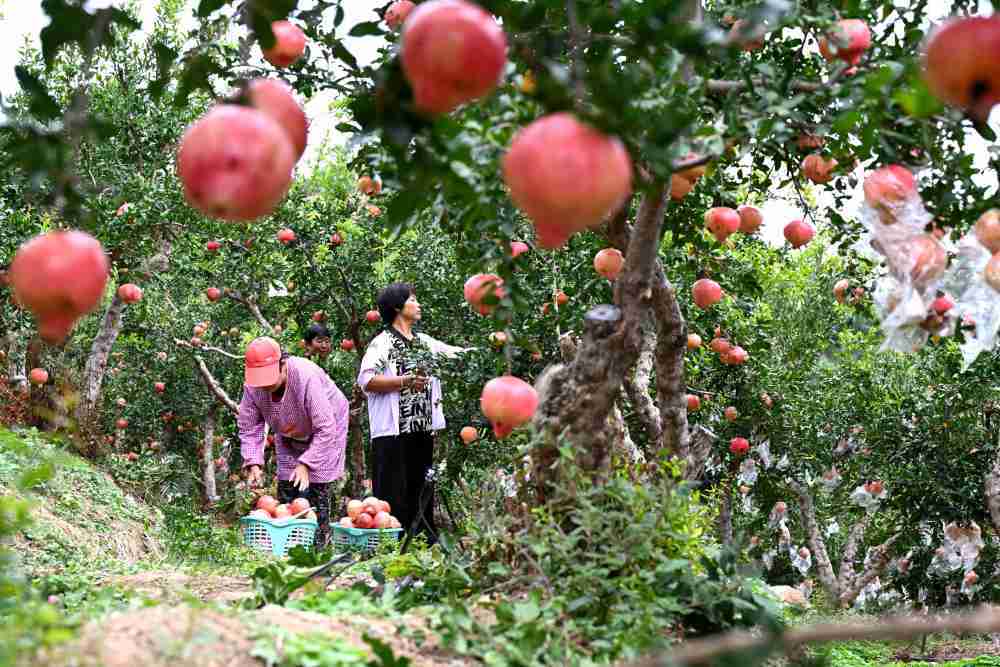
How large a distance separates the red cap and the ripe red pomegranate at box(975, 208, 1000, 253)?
4.47 m

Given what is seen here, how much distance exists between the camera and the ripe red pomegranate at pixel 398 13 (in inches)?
127

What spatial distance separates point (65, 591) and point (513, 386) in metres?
1.85

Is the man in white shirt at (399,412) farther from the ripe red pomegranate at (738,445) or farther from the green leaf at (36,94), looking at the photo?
the green leaf at (36,94)

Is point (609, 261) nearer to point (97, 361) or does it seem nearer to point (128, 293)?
point (128, 293)

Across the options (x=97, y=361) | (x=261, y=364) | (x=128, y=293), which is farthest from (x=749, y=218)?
(x=97, y=361)

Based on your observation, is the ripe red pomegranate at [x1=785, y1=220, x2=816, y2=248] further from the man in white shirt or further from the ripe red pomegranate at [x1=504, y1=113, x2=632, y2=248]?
the ripe red pomegranate at [x1=504, y1=113, x2=632, y2=248]

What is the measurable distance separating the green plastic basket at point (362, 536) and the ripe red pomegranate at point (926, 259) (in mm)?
3493

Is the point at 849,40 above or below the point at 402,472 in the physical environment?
above

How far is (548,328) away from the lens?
19.4 feet

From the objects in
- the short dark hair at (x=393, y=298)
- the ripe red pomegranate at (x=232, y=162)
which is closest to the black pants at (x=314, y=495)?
the short dark hair at (x=393, y=298)

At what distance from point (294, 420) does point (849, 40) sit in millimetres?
4509

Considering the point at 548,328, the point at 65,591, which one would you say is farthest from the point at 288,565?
the point at 548,328

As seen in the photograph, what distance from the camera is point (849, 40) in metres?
2.84

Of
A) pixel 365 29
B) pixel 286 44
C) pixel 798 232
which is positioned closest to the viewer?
pixel 365 29
